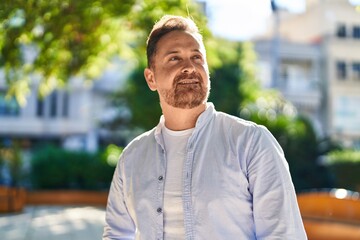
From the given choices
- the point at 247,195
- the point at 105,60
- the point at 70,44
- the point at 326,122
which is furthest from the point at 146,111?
the point at 326,122

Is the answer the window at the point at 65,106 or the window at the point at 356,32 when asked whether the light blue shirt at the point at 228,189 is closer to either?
the window at the point at 65,106

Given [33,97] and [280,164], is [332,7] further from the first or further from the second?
[280,164]

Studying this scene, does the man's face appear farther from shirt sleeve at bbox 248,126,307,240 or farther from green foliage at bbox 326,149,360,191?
green foliage at bbox 326,149,360,191

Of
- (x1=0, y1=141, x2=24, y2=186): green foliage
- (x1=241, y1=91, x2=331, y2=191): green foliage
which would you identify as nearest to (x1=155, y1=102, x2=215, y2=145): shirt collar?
(x1=241, y1=91, x2=331, y2=191): green foliage

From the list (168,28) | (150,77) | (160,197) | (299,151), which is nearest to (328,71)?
(299,151)

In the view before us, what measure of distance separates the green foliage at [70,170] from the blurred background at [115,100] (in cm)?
3

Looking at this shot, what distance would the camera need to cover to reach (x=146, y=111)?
77.9ft

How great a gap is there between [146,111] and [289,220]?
850 inches

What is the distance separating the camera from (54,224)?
13.0 m

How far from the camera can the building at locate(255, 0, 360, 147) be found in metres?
45.8

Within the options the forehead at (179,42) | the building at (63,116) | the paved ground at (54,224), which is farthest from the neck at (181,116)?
the building at (63,116)

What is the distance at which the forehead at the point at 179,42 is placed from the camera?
2.53m

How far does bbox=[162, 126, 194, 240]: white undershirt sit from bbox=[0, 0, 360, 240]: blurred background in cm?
75

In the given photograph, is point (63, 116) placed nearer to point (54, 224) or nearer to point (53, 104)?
point (53, 104)
